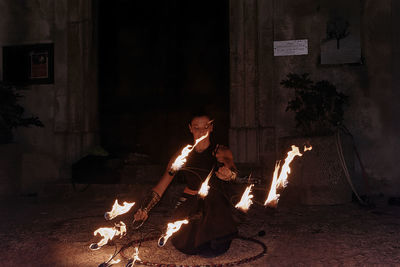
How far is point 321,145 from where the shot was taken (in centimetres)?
682

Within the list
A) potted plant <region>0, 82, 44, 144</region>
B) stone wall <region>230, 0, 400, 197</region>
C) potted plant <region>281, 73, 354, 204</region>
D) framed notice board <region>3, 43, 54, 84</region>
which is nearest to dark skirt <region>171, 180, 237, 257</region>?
potted plant <region>281, 73, 354, 204</region>

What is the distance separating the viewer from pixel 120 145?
912 centimetres

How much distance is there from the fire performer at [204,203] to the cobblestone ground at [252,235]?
0.15 m

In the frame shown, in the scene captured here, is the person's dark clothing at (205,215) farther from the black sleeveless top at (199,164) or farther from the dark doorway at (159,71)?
the dark doorway at (159,71)

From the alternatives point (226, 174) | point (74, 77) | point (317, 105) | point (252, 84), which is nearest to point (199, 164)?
point (226, 174)

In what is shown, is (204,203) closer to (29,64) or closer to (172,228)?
(172,228)

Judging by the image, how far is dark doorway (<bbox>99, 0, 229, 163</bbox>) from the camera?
28.5 feet

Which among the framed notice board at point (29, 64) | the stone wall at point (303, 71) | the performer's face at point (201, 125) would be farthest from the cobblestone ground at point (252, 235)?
the framed notice board at point (29, 64)

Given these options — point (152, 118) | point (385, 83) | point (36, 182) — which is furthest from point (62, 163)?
point (385, 83)

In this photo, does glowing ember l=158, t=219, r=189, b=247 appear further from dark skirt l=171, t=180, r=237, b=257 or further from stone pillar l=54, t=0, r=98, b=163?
stone pillar l=54, t=0, r=98, b=163

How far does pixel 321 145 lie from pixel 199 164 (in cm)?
316

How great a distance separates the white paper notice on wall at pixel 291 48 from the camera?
26.2ft

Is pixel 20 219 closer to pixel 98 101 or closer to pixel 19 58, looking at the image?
pixel 98 101

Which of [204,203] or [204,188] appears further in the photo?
[204,203]
